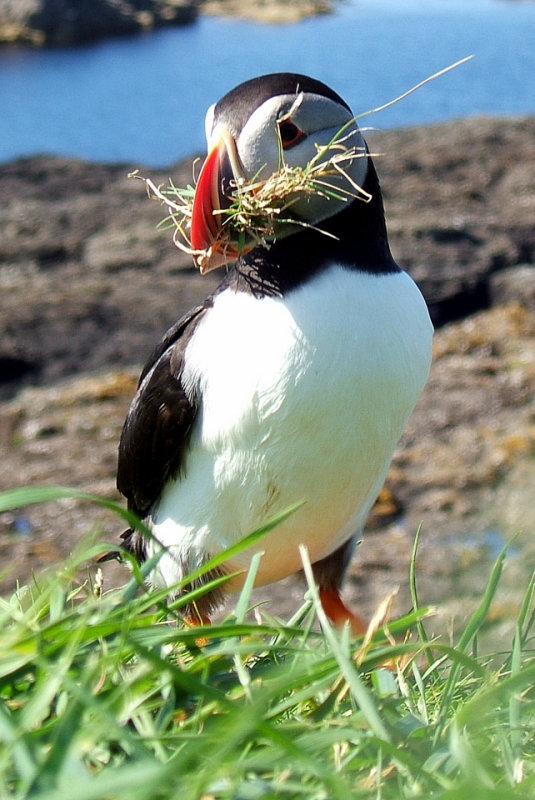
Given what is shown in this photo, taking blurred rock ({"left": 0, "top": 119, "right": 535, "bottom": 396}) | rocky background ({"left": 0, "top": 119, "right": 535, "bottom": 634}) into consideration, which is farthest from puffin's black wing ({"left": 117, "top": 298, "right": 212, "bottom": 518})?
blurred rock ({"left": 0, "top": 119, "right": 535, "bottom": 396})

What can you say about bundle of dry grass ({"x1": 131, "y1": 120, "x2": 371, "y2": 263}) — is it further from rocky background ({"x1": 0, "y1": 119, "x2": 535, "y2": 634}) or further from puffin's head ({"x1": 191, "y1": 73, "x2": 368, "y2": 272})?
rocky background ({"x1": 0, "y1": 119, "x2": 535, "y2": 634})

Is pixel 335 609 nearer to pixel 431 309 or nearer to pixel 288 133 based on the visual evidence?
pixel 288 133

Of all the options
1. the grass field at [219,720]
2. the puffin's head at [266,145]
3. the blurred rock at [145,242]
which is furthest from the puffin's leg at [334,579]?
the blurred rock at [145,242]

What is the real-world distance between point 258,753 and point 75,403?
6864 millimetres

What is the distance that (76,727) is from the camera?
4.68 feet

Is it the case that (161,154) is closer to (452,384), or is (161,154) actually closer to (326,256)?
(452,384)

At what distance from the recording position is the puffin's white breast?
291cm

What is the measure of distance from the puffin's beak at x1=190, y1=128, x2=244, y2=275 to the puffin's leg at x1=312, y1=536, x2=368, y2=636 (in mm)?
1272

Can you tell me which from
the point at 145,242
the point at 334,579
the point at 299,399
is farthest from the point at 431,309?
the point at 299,399

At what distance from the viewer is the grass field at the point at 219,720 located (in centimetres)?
137

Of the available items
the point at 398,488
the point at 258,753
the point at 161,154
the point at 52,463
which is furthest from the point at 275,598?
the point at 161,154

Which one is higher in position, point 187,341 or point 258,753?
point 258,753

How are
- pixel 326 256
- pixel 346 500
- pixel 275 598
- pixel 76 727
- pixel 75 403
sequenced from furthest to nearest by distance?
pixel 75 403 → pixel 275 598 → pixel 346 500 → pixel 326 256 → pixel 76 727

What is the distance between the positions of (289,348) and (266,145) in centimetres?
52
